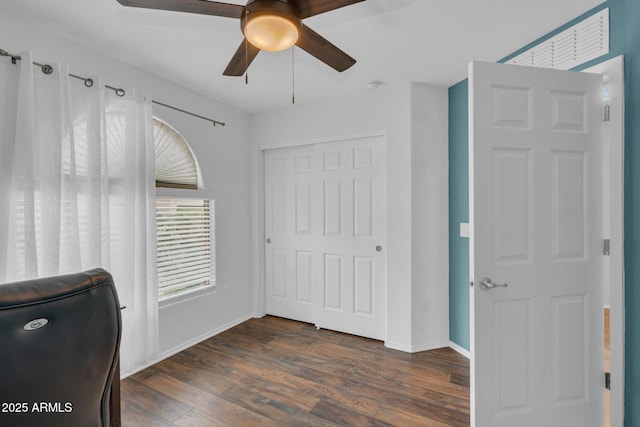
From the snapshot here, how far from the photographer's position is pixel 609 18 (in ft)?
5.31

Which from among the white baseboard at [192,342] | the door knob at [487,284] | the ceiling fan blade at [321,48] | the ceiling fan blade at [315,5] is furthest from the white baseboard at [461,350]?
the ceiling fan blade at [315,5]

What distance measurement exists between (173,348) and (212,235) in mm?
1144

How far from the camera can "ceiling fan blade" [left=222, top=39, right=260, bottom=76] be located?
57.2 inches

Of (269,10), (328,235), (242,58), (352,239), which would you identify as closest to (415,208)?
(352,239)

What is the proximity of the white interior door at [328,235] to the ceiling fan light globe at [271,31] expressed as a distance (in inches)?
76.1

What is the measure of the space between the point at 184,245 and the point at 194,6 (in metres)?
2.27

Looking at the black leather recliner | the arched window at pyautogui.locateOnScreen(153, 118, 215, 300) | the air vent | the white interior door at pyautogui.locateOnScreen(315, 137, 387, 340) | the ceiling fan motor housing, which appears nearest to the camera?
the black leather recliner

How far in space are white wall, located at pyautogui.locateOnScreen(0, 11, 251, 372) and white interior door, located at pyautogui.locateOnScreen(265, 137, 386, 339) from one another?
0.34 m

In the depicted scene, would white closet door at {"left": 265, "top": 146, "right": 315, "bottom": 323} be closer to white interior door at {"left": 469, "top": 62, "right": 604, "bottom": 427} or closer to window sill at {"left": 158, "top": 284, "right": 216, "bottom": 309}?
window sill at {"left": 158, "top": 284, "right": 216, "bottom": 309}

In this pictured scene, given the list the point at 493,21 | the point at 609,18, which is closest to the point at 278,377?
the point at 493,21

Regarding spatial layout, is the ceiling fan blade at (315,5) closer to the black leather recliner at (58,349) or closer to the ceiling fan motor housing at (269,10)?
the ceiling fan motor housing at (269,10)

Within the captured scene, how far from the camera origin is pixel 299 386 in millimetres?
2256

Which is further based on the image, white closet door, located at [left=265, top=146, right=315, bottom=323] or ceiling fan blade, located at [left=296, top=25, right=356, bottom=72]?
white closet door, located at [left=265, top=146, right=315, bottom=323]

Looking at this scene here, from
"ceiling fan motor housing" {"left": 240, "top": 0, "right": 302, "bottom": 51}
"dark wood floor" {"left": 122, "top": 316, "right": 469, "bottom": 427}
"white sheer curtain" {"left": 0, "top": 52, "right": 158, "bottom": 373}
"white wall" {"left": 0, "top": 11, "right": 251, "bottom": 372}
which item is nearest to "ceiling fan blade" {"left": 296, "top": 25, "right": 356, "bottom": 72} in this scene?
"ceiling fan motor housing" {"left": 240, "top": 0, "right": 302, "bottom": 51}
